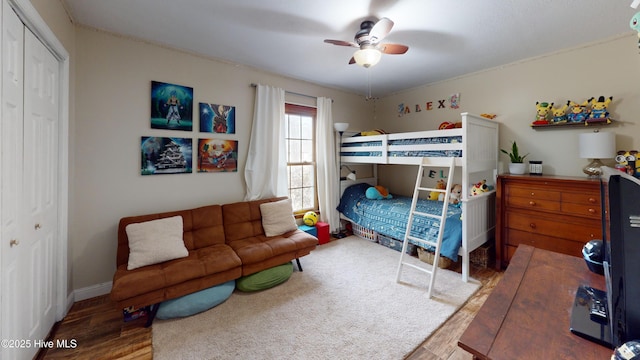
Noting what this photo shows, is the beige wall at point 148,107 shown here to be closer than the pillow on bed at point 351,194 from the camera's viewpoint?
Yes

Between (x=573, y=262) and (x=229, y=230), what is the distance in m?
2.83

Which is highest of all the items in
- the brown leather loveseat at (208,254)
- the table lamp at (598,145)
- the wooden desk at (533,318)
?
the table lamp at (598,145)

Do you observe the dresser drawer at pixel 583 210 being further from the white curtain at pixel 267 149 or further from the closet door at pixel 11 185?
the closet door at pixel 11 185

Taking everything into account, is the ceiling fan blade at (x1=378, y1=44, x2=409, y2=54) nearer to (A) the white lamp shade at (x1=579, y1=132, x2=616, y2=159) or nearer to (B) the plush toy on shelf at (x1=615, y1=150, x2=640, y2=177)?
(A) the white lamp shade at (x1=579, y1=132, x2=616, y2=159)

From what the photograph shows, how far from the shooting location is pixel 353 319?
209 cm

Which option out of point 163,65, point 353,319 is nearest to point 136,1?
point 163,65

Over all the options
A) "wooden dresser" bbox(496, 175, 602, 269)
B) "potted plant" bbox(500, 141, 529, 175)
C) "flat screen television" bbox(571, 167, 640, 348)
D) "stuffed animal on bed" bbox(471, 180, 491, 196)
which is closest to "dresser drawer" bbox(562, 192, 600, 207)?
"wooden dresser" bbox(496, 175, 602, 269)

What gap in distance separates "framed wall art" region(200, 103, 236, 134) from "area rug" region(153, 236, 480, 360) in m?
1.86

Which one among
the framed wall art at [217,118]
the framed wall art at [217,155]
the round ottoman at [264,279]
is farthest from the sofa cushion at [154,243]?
the framed wall art at [217,118]

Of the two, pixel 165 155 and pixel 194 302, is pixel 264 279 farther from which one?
pixel 165 155

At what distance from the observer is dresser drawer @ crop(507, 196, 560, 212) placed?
2529mm

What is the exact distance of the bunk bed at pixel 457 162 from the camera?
2.68 metres

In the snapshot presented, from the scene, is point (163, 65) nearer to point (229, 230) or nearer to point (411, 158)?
point (229, 230)

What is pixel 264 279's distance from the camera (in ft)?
8.25
